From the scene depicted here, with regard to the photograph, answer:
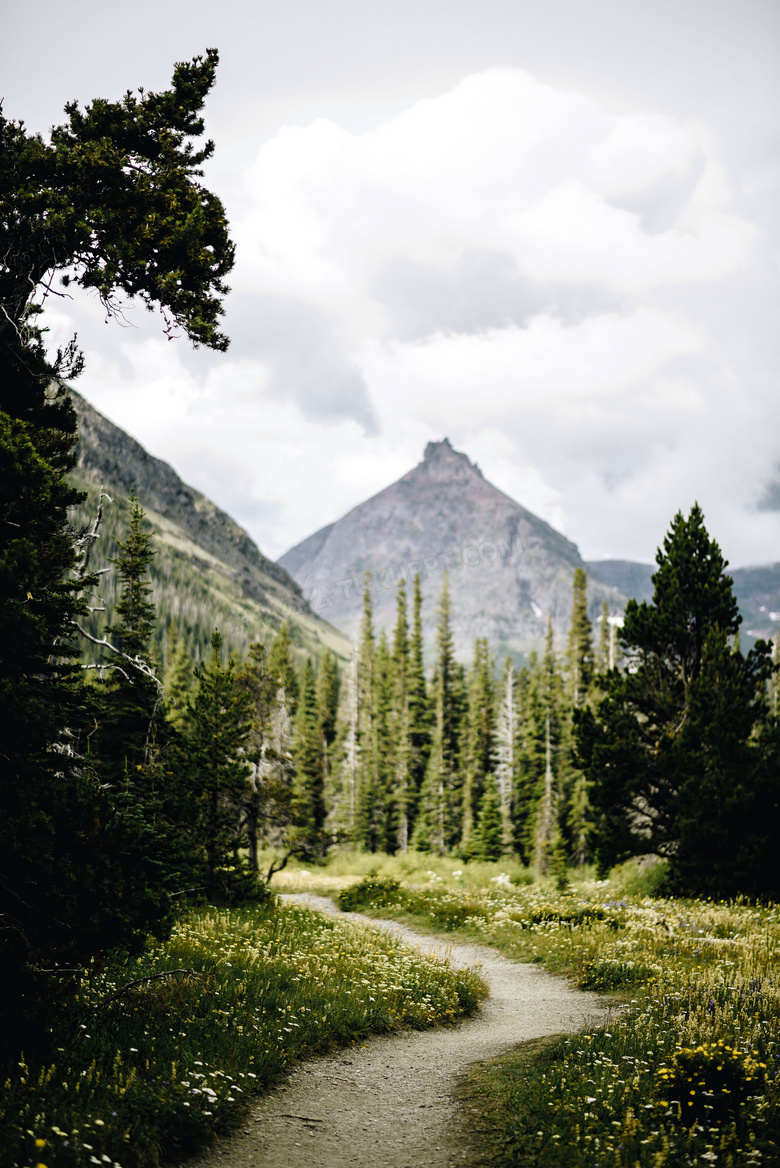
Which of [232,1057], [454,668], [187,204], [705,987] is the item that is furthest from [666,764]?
[454,668]

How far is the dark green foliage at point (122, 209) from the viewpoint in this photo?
875cm

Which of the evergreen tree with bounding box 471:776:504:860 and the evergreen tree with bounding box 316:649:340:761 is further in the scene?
the evergreen tree with bounding box 316:649:340:761

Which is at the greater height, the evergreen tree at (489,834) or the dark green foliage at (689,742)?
the dark green foliage at (689,742)

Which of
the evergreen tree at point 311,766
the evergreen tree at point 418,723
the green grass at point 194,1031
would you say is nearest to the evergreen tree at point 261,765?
the green grass at point 194,1031

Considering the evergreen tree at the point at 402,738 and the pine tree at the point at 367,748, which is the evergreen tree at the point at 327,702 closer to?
the pine tree at the point at 367,748

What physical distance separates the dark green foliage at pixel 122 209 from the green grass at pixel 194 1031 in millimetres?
8163

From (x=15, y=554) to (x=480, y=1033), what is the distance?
344 inches

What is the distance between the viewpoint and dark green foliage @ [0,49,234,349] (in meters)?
8.75

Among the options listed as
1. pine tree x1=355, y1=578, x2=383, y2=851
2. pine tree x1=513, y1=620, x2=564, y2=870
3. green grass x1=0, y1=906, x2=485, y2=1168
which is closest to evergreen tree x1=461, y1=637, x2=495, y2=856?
pine tree x1=513, y1=620, x2=564, y2=870

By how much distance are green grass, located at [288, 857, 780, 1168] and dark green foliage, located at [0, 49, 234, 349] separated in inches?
381

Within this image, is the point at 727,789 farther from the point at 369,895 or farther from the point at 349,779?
the point at 349,779

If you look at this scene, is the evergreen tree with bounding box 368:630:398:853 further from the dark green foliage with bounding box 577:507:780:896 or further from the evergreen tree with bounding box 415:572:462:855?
the dark green foliage with bounding box 577:507:780:896

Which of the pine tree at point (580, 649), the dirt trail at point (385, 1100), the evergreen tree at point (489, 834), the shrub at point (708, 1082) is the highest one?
the pine tree at point (580, 649)

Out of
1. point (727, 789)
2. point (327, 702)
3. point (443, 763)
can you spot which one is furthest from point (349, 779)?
point (727, 789)
